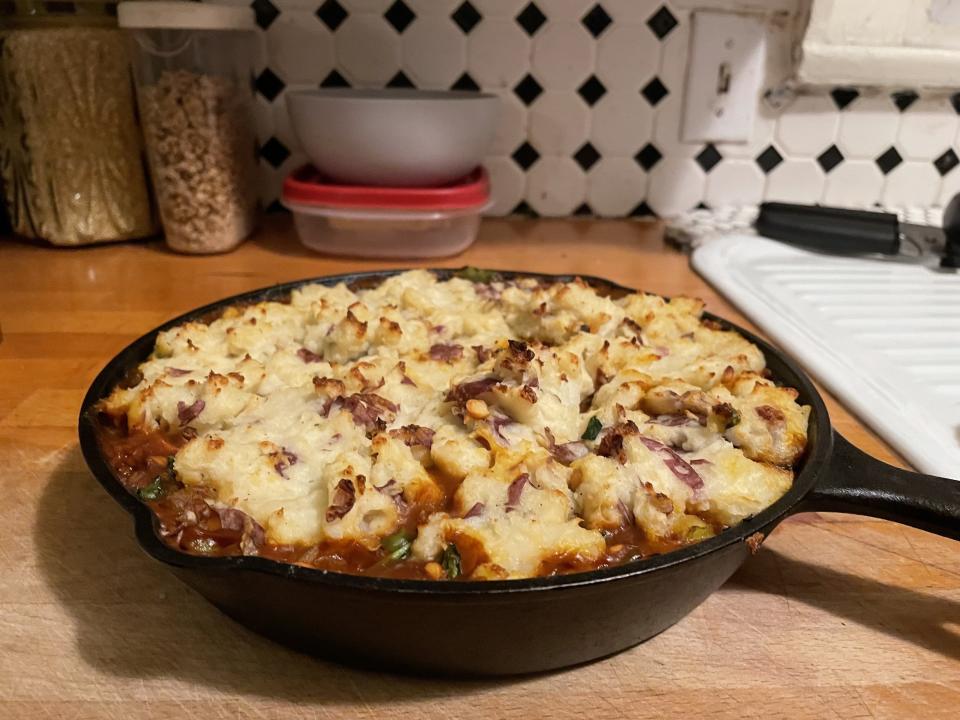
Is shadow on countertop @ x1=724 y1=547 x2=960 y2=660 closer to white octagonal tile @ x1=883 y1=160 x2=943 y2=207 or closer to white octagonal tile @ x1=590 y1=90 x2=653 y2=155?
white octagonal tile @ x1=590 y1=90 x2=653 y2=155

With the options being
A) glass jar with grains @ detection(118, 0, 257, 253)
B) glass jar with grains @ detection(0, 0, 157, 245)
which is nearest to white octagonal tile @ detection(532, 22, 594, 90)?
glass jar with grains @ detection(118, 0, 257, 253)

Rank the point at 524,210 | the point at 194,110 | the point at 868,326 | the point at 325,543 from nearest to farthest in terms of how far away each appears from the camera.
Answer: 1. the point at 325,543
2. the point at 868,326
3. the point at 194,110
4. the point at 524,210

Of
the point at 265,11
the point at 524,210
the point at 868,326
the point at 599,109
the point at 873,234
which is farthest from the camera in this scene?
the point at 524,210

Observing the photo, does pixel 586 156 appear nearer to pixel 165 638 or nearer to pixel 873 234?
pixel 873 234

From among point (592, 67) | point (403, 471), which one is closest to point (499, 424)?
point (403, 471)

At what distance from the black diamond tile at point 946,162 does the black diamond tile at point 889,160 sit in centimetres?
9

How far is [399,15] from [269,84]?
323 mm

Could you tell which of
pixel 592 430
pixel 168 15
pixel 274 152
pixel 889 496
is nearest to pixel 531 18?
pixel 274 152

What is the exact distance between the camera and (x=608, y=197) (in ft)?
5.96

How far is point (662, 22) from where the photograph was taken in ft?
5.40

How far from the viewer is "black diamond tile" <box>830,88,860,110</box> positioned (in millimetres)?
1734

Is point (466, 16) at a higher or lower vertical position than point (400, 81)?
higher

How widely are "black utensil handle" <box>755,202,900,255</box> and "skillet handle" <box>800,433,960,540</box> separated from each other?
3.31 feet

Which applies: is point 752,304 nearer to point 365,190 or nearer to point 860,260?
point 860,260
